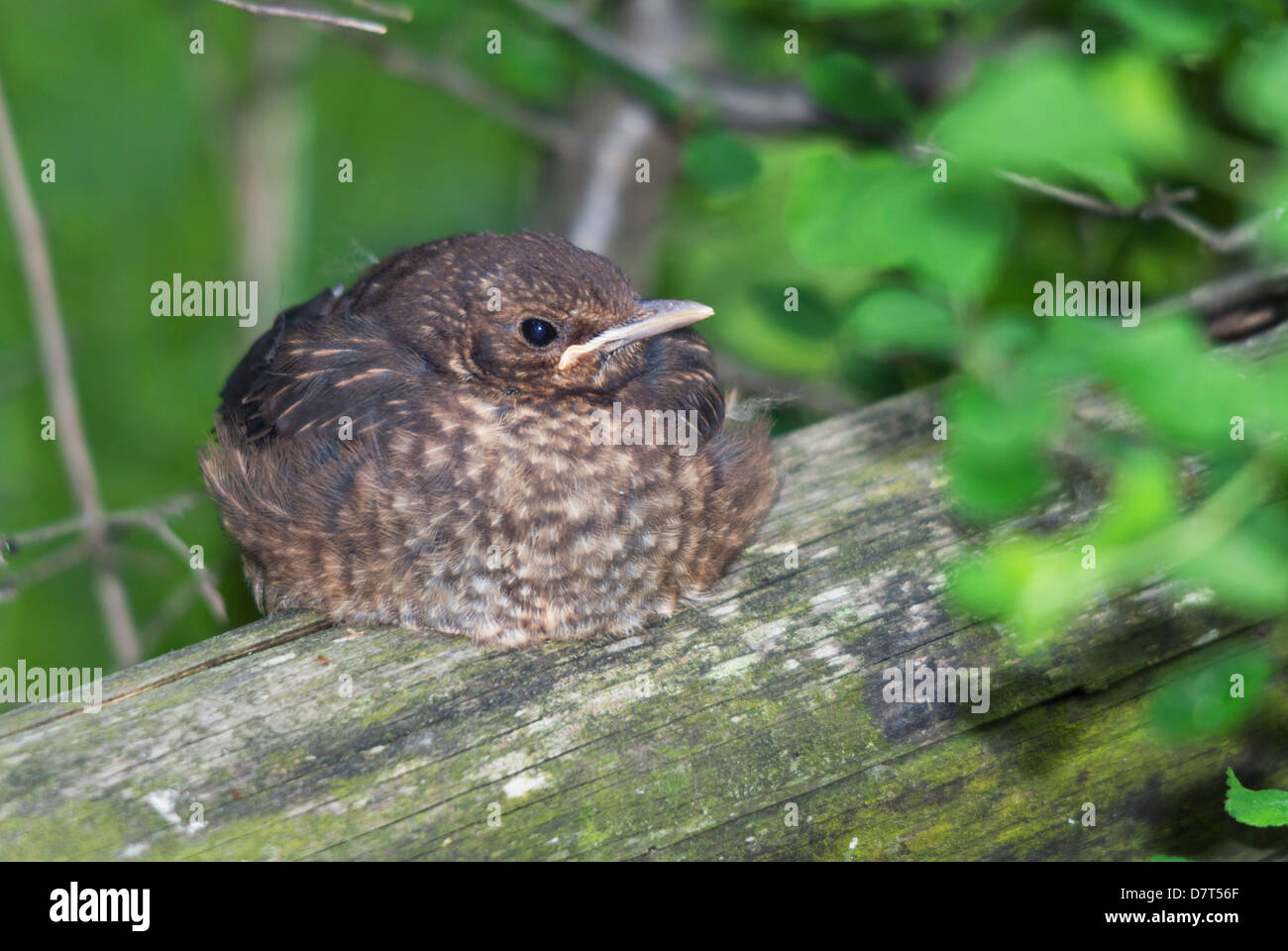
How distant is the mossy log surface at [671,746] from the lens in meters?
1.87

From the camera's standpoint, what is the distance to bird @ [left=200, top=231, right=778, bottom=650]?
230 centimetres

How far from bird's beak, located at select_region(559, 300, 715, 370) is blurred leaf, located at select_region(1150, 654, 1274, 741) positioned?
1192mm

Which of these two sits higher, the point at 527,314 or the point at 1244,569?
the point at 527,314

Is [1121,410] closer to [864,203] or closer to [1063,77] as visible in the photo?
[864,203]

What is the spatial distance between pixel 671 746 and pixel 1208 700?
0.81 m

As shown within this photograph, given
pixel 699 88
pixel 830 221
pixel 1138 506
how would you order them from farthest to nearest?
pixel 699 88
pixel 830 221
pixel 1138 506

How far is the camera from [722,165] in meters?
3.31

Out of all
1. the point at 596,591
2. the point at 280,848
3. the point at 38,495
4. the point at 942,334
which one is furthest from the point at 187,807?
the point at 38,495

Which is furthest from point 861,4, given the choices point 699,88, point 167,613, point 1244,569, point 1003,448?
point 167,613

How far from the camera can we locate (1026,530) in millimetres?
2385

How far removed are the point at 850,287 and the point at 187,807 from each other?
11.6ft

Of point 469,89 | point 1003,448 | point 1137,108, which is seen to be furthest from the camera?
point 469,89

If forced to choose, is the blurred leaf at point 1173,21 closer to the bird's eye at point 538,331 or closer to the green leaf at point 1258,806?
the bird's eye at point 538,331

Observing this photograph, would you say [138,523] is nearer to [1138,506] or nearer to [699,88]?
[699,88]
